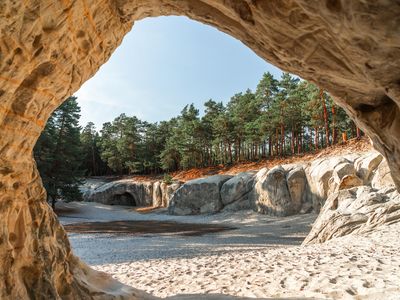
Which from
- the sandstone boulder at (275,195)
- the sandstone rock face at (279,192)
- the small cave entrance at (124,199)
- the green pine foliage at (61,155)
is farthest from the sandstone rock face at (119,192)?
the sandstone rock face at (279,192)

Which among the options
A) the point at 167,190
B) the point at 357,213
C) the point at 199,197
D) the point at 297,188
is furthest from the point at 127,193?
the point at 357,213

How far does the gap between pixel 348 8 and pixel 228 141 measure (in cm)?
4683

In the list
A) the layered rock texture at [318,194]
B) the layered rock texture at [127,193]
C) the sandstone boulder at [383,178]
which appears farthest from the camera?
the layered rock texture at [127,193]

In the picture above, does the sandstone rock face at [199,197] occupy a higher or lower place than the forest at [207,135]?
lower

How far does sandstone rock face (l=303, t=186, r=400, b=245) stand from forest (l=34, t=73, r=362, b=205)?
1201 cm

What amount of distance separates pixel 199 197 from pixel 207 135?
18.6 meters

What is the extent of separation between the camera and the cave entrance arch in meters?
3.41

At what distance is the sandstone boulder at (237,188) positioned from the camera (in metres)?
32.2

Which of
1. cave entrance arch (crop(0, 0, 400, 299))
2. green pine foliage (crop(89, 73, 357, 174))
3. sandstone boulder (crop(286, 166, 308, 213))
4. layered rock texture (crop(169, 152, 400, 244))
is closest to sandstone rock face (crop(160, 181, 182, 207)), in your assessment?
layered rock texture (crop(169, 152, 400, 244))

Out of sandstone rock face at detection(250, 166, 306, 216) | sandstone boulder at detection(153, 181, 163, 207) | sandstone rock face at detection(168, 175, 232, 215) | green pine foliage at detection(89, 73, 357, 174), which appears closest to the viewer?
sandstone rock face at detection(250, 166, 306, 216)

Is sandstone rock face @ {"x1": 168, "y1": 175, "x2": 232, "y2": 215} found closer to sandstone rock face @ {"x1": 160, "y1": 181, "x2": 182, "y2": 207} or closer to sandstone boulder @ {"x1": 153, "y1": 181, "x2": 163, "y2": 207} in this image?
sandstone rock face @ {"x1": 160, "y1": 181, "x2": 182, "y2": 207}

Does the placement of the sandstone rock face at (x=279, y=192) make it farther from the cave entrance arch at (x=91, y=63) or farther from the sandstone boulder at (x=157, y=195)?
the cave entrance arch at (x=91, y=63)

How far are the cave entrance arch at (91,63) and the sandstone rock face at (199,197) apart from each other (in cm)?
2841

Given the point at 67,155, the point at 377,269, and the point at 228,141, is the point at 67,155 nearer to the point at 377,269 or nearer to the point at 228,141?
the point at 228,141
